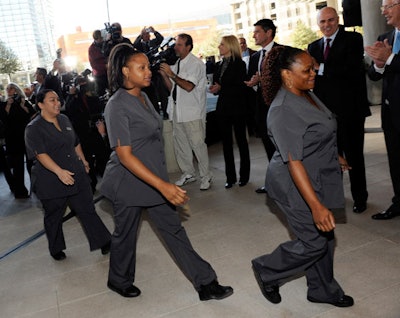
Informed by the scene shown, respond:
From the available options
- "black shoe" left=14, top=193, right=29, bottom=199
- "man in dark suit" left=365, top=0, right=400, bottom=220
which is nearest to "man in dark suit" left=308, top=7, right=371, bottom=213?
"man in dark suit" left=365, top=0, right=400, bottom=220

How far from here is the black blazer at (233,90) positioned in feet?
16.3

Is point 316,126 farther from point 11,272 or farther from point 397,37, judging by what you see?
point 11,272

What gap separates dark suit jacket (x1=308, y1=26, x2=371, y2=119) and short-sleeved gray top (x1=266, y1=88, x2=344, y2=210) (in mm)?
1657

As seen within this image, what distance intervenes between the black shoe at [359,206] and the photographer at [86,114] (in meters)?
3.57

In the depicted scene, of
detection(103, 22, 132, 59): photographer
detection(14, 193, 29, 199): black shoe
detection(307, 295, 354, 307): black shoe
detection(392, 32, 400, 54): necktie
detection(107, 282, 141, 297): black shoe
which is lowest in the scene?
detection(14, 193, 29, 199): black shoe

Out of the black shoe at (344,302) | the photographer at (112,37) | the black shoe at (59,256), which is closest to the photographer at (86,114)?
the photographer at (112,37)

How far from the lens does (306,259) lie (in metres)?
2.27

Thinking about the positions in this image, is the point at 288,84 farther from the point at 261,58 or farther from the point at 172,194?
the point at 261,58

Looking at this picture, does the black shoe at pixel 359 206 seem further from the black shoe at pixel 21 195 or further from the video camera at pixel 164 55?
the black shoe at pixel 21 195

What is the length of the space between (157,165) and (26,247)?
247cm

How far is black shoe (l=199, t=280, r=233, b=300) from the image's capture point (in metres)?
2.71

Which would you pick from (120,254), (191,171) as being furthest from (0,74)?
(120,254)

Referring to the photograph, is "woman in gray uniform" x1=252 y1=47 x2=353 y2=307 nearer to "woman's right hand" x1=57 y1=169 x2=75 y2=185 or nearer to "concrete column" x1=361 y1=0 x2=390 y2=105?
"woman's right hand" x1=57 y1=169 x2=75 y2=185

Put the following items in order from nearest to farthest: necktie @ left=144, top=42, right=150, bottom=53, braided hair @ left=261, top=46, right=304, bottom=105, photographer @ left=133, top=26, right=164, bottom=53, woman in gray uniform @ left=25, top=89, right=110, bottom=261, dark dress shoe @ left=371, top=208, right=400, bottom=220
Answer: braided hair @ left=261, top=46, right=304, bottom=105 < woman in gray uniform @ left=25, top=89, right=110, bottom=261 < dark dress shoe @ left=371, top=208, right=400, bottom=220 < photographer @ left=133, top=26, right=164, bottom=53 < necktie @ left=144, top=42, right=150, bottom=53
